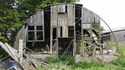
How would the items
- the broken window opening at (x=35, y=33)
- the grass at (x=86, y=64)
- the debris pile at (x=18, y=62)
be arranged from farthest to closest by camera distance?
the broken window opening at (x=35, y=33), the grass at (x=86, y=64), the debris pile at (x=18, y=62)

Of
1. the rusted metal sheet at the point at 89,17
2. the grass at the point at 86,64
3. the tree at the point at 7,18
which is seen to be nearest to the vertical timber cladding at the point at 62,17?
the rusted metal sheet at the point at 89,17

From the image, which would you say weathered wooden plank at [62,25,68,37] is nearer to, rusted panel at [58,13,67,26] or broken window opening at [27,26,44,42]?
rusted panel at [58,13,67,26]

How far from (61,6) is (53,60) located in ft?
14.7

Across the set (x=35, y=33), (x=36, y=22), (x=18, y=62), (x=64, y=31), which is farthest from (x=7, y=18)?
(x=18, y=62)

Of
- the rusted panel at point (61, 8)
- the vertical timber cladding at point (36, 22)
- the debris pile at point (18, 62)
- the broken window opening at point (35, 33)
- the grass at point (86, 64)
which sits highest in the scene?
the rusted panel at point (61, 8)

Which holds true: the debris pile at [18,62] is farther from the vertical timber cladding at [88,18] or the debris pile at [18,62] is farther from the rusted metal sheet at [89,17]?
the rusted metal sheet at [89,17]

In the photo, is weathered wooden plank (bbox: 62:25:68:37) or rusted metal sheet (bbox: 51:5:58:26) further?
rusted metal sheet (bbox: 51:5:58:26)

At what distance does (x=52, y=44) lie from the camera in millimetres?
18391

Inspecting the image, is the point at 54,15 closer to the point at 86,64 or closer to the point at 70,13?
the point at 70,13

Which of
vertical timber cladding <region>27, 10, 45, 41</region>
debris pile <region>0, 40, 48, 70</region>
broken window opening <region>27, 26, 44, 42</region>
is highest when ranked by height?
vertical timber cladding <region>27, 10, 45, 41</region>

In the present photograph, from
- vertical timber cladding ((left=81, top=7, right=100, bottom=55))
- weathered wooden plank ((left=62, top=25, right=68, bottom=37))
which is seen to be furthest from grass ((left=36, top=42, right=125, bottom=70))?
vertical timber cladding ((left=81, top=7, right=100, bottom=55))

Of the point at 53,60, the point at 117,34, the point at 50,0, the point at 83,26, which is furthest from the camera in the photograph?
the point at 117,34

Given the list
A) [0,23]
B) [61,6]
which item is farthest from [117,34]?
[0,23]

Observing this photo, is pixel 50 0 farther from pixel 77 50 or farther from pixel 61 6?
pixel 77 50
